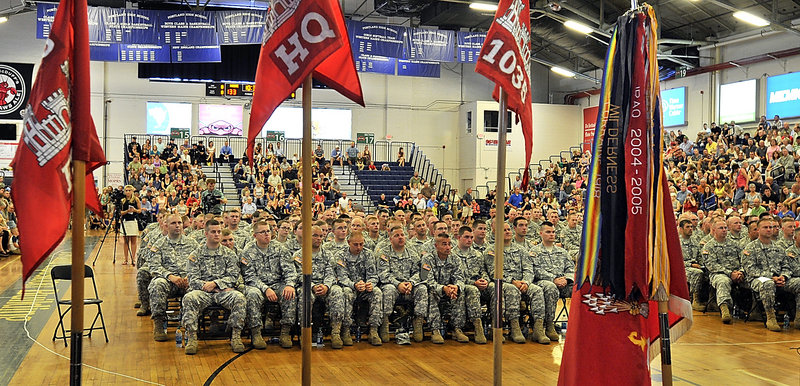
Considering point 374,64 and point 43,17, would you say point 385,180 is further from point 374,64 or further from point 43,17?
point 43,17

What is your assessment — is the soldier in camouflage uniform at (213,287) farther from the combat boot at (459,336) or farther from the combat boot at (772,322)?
the combat boot at (772,322)

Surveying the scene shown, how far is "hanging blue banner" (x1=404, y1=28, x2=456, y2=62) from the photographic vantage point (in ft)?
66.2

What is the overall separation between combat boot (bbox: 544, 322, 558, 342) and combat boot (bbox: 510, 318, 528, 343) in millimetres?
328

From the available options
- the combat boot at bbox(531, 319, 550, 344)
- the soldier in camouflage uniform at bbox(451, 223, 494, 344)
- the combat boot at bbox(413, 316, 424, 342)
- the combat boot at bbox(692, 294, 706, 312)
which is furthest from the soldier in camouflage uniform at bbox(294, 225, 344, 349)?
the combat boot at bbox(692, 294, 706, 312)

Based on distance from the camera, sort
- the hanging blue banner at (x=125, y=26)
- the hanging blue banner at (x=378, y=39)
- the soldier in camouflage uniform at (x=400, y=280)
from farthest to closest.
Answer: the hanging blue banner at (x=378, y=39)
the hanging blue banner at (x=125, y=26)
the soldier in camouflage uniform at (x=400, y=280)

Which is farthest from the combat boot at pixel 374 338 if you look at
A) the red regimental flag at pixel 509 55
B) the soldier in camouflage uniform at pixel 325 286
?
A: the red regimental flag at pixel 509 55

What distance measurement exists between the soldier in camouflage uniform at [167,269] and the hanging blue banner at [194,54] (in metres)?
11.7

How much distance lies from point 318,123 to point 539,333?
2295 centimetres

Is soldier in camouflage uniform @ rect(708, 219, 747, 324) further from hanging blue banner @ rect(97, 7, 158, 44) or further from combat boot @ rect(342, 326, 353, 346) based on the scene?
hanging blue banner @ rect(97, 7, 158, 44)

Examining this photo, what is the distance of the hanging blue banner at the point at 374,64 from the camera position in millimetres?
20220

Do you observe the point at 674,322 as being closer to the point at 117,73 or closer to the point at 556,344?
the point at 556,344

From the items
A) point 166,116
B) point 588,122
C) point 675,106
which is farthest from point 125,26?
point 588,122

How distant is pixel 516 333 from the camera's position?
846cm

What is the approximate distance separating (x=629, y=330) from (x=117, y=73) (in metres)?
27.9
